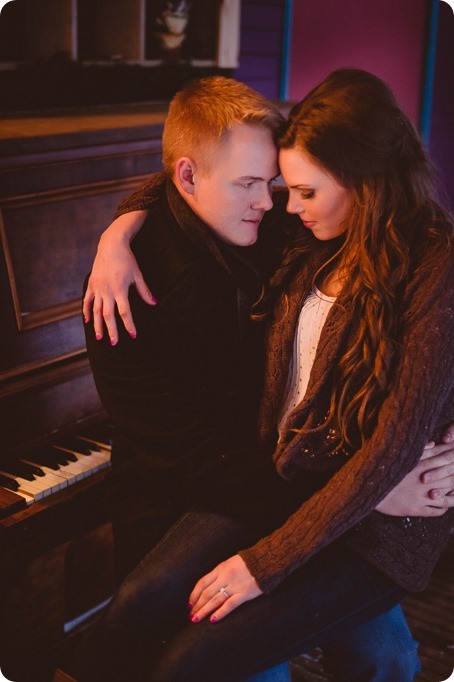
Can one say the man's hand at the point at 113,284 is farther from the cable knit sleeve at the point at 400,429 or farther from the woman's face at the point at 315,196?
the cable knit sleeve at the point at 400,429

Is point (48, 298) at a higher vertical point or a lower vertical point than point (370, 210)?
lower

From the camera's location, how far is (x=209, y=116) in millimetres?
1916

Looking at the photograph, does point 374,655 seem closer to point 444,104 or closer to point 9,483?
point 9,483

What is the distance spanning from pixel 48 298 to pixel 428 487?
1244mm

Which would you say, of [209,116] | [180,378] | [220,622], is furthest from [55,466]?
[209,116]

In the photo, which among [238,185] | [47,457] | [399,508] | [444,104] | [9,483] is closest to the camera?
[399,508]

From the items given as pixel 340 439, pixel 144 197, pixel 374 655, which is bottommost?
pixel 374 655

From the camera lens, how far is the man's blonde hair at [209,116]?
188 cm

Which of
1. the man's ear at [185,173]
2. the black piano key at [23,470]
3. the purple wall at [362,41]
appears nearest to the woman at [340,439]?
the man's ear at [185,173]

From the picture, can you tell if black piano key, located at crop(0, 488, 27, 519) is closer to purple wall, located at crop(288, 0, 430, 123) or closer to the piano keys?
the piano keys

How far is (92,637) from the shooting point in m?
1.83

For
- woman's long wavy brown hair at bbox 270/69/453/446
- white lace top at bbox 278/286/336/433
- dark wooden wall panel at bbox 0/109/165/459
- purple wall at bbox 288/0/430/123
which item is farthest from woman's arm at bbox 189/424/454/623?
purple wall at bbox 288/0/430/123

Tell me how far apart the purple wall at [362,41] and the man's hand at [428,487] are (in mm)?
3176

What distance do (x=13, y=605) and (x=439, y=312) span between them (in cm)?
187
